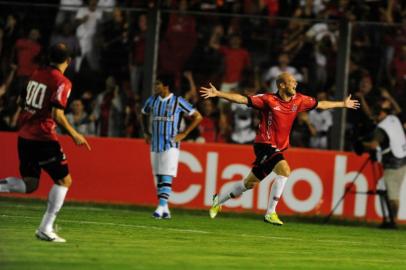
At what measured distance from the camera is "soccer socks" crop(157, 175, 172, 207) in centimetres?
1800

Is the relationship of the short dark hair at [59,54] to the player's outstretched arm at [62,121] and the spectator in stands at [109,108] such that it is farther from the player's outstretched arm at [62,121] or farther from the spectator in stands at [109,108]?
the spectator in stands at [109,108]

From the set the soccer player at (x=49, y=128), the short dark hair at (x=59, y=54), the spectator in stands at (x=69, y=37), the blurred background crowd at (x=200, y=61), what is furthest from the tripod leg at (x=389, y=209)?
the short dark hair at (x=59, y=54)

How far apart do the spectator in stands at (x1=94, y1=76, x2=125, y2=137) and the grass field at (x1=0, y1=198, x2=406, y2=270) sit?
7.27ft

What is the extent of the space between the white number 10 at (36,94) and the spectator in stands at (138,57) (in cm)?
900

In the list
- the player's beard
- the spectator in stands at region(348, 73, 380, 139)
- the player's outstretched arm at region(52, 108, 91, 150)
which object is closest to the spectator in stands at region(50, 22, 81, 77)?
the spectator in stands at region(348, 73, 380, 139)

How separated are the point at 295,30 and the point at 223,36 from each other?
132 cm

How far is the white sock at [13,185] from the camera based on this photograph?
1283 cm

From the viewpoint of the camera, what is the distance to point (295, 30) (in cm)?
2116

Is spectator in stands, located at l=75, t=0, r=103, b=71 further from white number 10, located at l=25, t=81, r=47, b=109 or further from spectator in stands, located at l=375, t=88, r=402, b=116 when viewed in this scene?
white number 10, located at l=25, t=81, r=47, b=109

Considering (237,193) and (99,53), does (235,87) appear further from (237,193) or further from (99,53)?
(237,193)

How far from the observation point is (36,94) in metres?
12.2

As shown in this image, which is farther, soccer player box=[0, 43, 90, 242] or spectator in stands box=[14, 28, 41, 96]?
spectator in stands box=[14, 28, 41, 96]

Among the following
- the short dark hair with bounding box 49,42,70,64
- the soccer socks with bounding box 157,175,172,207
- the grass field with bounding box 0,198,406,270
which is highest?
the short dark hair with bounding box 49,42,70,64

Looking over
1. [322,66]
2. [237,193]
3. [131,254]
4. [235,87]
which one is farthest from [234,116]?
[131,254]
